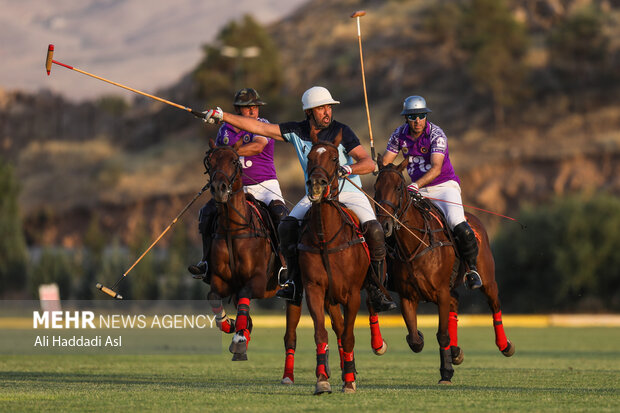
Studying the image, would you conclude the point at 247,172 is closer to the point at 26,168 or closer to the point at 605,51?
the point at 605,51

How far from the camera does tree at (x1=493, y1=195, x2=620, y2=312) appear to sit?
4303 cm

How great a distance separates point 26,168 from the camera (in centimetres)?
9256

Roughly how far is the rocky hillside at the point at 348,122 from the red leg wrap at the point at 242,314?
39.9 m

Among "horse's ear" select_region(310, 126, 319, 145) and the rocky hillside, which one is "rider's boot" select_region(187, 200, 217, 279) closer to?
"horse's ear" select_region(310, 126, 319, 145)

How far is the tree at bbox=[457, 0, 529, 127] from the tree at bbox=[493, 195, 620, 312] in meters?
26.9

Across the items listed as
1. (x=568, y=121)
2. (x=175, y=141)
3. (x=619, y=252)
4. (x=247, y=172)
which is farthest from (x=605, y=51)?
(x=247, y=172)

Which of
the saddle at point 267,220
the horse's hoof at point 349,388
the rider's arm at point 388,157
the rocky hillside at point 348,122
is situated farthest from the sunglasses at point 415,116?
the rocky hillside at point 348,122

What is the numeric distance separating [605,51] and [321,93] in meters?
65.6

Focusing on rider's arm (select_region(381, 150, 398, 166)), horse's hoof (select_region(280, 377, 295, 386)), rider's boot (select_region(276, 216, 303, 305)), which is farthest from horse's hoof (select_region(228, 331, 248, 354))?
rider's arm (select_region(381, 150, 398, 166))

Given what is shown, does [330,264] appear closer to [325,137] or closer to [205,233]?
[325,137]

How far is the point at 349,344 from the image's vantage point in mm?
10836

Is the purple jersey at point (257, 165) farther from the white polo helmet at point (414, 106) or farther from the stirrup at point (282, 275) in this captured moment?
the white polo helmet at point (414, 106)

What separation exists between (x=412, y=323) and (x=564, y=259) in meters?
31.4

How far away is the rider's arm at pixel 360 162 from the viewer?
36.3 feet
